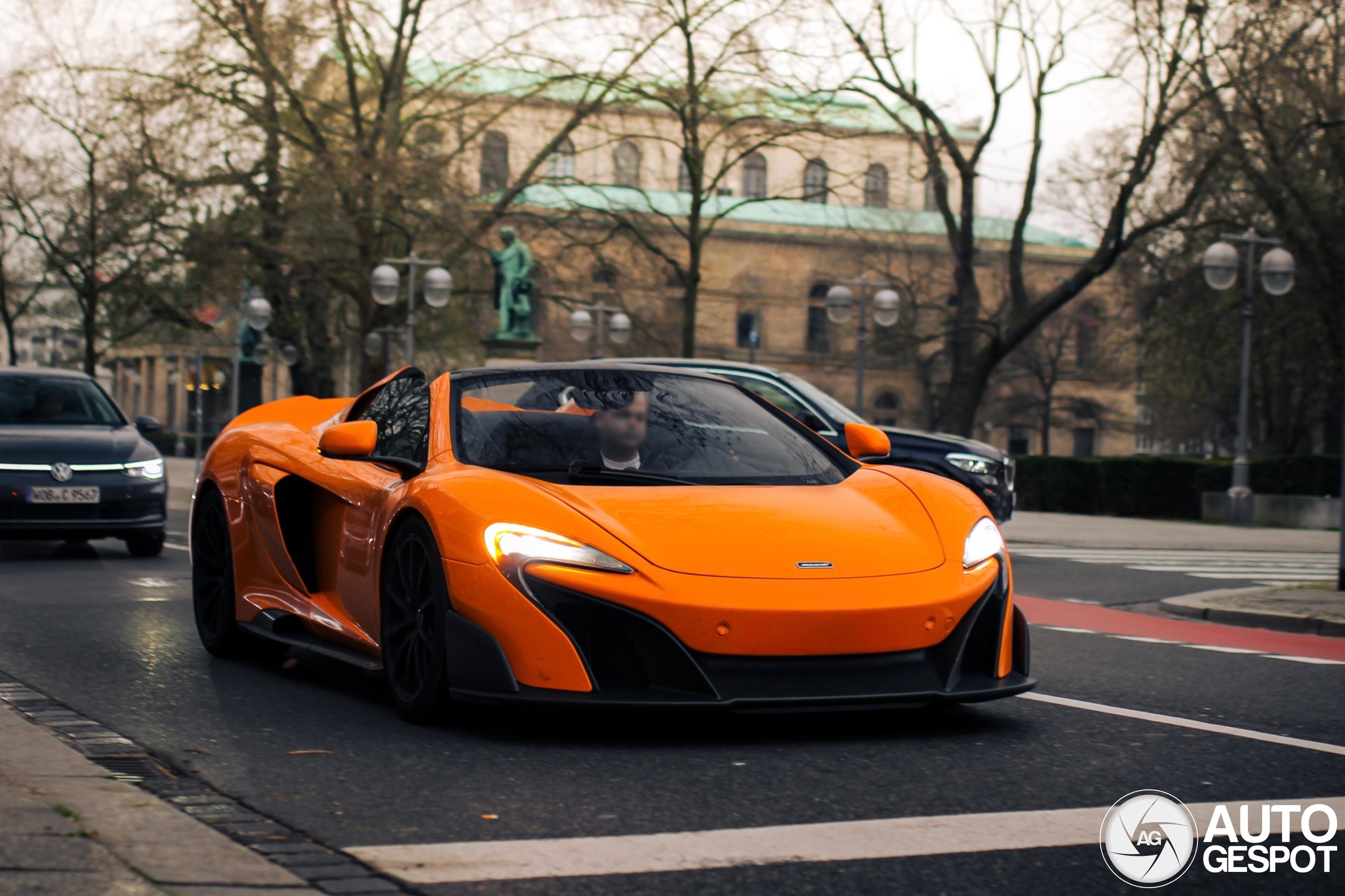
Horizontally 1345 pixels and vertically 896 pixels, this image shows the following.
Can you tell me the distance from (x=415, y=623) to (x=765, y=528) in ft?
4.15

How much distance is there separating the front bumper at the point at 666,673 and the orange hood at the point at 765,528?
0.85 ft

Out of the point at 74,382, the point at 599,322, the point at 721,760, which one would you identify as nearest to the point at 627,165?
the point at 599,322

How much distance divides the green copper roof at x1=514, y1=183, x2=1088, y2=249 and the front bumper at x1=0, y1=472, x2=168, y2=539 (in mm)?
22947

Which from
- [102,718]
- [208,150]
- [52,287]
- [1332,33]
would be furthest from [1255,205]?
[102,718]

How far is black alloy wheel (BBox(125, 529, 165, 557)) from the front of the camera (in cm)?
1427

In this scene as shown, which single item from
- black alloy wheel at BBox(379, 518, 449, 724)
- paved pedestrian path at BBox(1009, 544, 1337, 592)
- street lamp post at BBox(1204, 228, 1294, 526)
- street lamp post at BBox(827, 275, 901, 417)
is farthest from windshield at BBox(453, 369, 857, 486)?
street lamp post at BBox(827, 275, 901, 417)

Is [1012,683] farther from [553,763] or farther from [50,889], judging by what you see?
[50,889]

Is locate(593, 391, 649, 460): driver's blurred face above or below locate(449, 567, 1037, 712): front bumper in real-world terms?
above

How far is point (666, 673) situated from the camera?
5301mm

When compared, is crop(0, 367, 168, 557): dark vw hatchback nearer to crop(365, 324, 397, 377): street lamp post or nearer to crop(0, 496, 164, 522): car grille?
crop(0, 496, 164, 522): car grille

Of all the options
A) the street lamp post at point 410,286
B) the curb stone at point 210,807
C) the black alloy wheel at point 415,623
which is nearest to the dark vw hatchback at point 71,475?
the curb stone at point 210,807

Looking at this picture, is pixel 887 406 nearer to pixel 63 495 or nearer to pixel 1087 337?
pixel 1087 337

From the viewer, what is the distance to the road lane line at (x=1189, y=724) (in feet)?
18.7

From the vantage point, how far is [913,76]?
1235 inches
